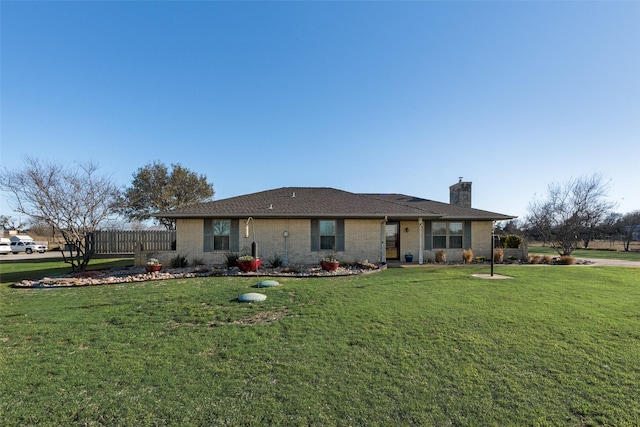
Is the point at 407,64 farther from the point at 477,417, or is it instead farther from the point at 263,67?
the point at 477,417

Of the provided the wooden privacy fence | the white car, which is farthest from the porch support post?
the white car

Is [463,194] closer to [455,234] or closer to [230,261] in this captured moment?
[455,234]

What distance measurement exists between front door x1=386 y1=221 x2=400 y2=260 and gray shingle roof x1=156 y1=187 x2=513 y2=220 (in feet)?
3.80

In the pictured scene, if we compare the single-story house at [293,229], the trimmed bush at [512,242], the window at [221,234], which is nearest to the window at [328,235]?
the single-story house at [293,229]

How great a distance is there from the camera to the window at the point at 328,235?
46.9 ft

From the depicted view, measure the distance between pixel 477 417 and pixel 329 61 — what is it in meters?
14.3

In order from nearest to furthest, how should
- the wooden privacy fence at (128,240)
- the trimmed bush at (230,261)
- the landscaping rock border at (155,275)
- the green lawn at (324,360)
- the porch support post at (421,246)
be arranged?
the green lawn at (324,360) < the landscaping rock border at (155,275) < the trimmed bush at (230,261) < the porch support post at (421,246) < the wooden privacy fence at (128,240)

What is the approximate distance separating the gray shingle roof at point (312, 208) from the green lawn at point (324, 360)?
6.42 m

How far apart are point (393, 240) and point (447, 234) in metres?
2.89

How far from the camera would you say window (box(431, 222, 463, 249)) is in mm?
15594

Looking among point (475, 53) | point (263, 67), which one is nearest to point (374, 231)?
point (475, 53)

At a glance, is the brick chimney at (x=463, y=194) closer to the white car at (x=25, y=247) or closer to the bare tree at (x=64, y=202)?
the bare tree at (x=64, y=202)

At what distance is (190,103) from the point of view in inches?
604

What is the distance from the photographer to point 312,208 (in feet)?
46.9
